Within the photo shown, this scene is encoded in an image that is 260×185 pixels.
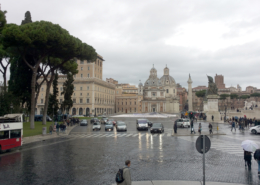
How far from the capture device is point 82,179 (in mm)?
9305

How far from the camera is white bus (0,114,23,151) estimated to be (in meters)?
15.6

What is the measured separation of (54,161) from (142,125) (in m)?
20.6

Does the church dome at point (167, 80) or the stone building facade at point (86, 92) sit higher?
the church dome at point (167, 80)

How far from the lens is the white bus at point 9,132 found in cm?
1564

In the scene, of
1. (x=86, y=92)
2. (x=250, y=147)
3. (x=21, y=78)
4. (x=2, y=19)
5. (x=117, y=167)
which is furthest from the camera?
(x=86, y=92)

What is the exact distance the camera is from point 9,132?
1622cm

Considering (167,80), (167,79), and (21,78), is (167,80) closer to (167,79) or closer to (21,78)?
(167,79)

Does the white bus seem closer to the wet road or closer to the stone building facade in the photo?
the wet road

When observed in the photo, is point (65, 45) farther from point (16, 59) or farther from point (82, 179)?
point (82, 179)

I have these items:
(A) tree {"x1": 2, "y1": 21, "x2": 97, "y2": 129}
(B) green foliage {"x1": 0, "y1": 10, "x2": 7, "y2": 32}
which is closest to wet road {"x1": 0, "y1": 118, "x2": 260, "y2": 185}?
(A) tree {"x1": 2, "y1": 21, "x2": 97, "y2": 129}

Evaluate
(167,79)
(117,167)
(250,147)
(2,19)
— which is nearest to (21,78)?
(2,19)

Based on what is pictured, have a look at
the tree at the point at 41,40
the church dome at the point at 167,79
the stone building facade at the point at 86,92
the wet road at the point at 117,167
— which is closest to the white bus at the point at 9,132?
the wet road at the point at 117,167

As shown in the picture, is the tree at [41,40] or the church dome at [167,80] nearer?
the tree at [41,40]

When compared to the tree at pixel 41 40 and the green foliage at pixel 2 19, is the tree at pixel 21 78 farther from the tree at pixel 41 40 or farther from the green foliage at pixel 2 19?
the green foliage at pixel 2 19
